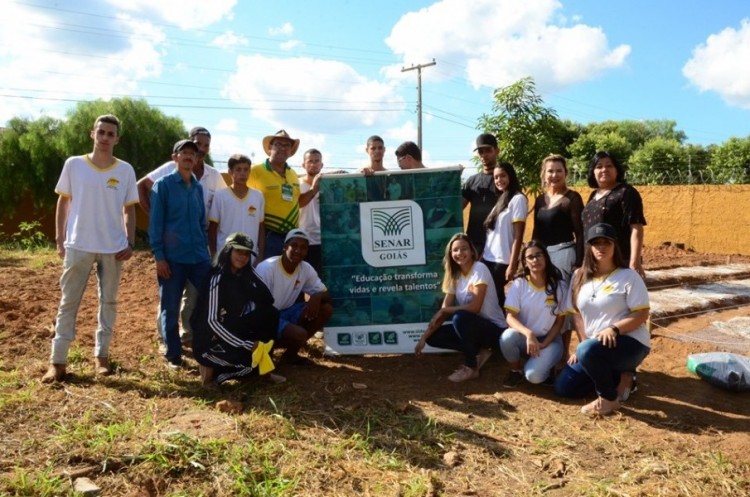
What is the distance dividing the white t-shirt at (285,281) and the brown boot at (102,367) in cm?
133

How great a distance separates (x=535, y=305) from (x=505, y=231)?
26.9 inches

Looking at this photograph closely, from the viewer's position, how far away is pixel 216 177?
17.5 ft

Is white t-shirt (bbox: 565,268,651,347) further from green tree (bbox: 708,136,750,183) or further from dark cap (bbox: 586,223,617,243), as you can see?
green tree (bbox: 708,136,750,183)

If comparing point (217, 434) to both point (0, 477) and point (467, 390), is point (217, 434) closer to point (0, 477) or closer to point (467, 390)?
point (0, 477)

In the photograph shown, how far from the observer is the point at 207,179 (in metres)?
5.25

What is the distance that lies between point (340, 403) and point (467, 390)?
99 cm

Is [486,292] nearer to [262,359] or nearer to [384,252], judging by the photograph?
[384,252]

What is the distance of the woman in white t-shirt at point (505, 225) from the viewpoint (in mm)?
4660

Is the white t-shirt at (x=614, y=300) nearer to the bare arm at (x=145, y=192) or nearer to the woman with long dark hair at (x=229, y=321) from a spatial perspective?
the woman with long dark hair at (x=229, y=321)

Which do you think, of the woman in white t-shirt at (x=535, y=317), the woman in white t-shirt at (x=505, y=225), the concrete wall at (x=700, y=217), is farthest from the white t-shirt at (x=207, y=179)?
the concrete wall at (x=700, y=217)

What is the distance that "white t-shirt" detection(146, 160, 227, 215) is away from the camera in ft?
16.2

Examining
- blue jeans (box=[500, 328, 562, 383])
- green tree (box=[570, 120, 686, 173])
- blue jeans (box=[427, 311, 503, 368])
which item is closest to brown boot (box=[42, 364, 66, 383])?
blue jeans (box=[427, 311, 503, 368])

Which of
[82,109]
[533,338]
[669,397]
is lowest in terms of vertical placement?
[669,397]

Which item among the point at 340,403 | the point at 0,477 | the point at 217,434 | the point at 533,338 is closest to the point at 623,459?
the point at 533,338
